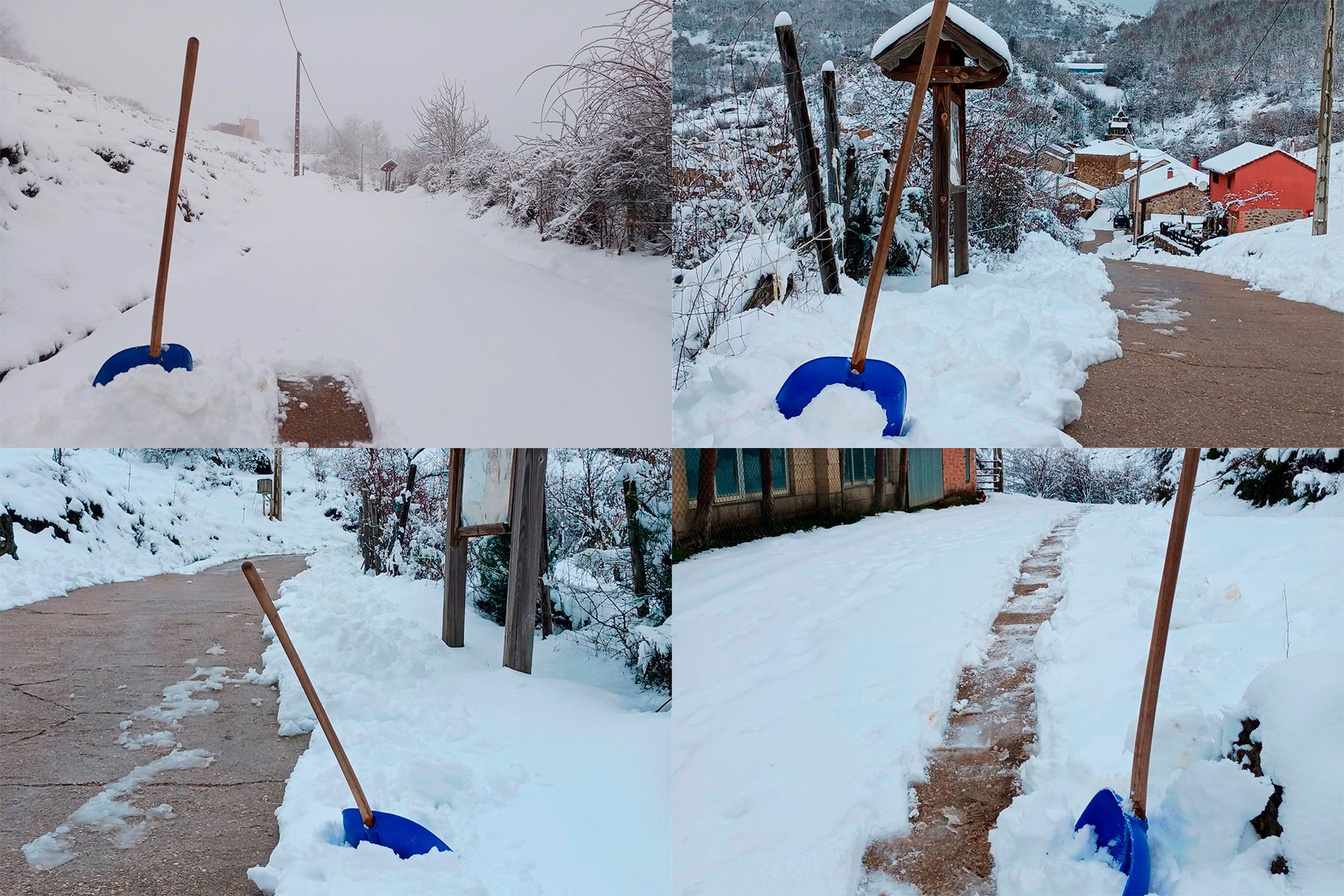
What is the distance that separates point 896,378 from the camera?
173 cm

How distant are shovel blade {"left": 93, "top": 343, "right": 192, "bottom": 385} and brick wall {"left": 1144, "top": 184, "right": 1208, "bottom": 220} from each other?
6.17ft

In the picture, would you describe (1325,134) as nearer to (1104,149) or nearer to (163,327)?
(1104,149)

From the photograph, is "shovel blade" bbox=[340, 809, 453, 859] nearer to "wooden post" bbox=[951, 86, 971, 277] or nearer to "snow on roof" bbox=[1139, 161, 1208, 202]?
"wooden post" bbox=[951, 86, 971, 277]

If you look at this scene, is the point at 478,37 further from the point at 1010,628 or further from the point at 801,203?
the point at 1010,628

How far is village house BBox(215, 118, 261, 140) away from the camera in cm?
→ 182

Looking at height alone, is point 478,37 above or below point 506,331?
above

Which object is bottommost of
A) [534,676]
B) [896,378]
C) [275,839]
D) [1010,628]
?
[275,839]

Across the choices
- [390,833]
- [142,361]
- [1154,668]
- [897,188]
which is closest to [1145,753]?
[1154,668]

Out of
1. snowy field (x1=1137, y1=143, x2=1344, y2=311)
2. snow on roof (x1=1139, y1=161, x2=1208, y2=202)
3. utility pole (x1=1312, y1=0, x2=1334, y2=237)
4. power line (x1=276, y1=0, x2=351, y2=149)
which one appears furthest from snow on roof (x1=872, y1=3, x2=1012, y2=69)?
power line (x1=276, y1=0, x2=351, y2=149)

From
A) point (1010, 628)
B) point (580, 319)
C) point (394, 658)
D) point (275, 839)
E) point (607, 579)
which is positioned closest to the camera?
point (275, 839)

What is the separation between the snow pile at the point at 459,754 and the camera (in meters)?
1.75

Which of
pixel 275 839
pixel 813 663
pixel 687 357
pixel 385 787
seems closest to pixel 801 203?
pixel 687 357

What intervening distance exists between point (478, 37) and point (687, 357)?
83cm

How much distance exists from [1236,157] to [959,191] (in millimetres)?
514
